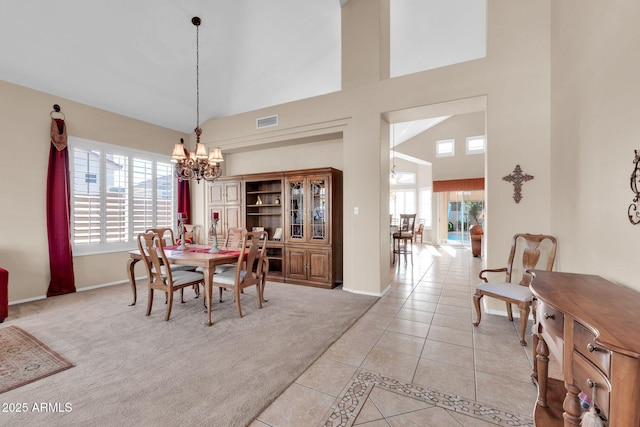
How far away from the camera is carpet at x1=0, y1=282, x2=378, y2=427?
171cm

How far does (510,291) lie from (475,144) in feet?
27.6

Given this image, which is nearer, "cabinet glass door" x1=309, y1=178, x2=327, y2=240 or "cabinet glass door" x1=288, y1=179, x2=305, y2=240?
"cabinet glass door" x1=309, y1=178, x2=327, y2=240

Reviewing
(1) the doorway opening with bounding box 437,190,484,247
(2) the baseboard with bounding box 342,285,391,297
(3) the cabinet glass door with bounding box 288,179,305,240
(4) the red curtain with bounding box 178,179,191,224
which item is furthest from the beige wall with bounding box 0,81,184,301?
(1) the doorway opening with bounding box 437,190,484,247

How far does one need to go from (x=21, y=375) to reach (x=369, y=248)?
3807mm

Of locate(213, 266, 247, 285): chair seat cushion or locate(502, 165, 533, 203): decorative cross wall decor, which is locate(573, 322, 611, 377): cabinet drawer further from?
locate(213, 266, 247, 285): chair seat cushion

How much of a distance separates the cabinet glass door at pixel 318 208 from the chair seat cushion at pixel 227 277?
A: 1.56m

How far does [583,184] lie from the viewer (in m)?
2.24

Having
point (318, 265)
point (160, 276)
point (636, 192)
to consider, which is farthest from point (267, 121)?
point (636, 192)

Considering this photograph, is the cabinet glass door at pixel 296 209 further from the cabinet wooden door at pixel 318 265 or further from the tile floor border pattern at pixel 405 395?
the tile floor border pattern at pixel 405 395

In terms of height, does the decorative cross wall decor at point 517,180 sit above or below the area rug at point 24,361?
above

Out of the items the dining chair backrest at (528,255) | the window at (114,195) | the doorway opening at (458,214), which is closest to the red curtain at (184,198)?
the window at (114,195)

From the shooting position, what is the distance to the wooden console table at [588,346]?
89 centimetres

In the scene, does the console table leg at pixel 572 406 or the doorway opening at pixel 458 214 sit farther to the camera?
the doorway opening at pixel 458 214

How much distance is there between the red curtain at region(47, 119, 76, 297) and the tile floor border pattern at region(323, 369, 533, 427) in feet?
15.6
